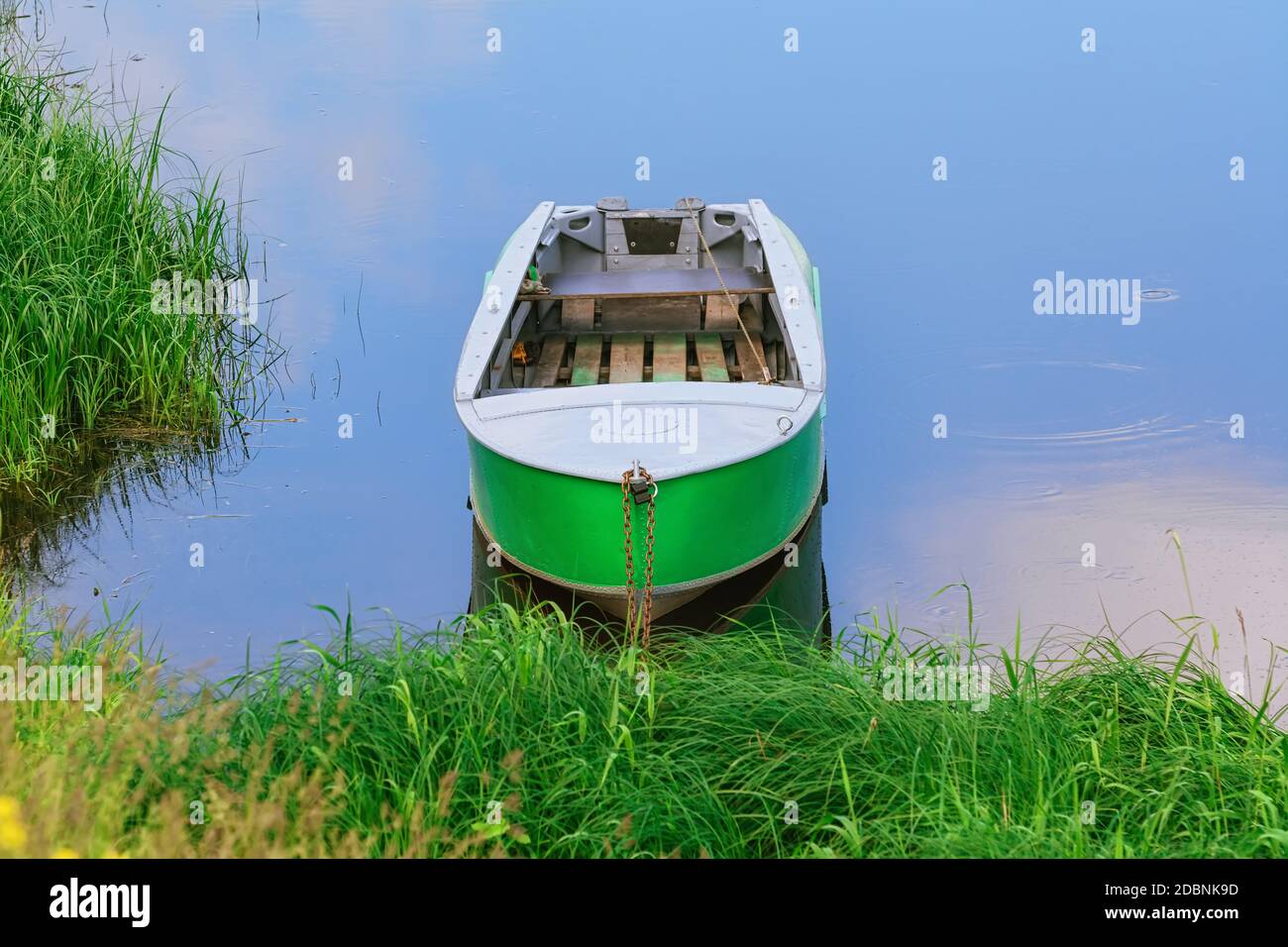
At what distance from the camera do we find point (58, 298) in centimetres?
806

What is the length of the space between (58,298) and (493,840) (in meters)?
5.49

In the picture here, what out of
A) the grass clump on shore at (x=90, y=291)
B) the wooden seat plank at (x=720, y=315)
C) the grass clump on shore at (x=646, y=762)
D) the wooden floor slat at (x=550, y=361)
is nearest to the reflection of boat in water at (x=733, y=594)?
the wooden floor slat at (x=550, y=361)

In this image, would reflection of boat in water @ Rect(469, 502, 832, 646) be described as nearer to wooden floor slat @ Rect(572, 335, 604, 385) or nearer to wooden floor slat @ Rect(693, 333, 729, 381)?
wooden floor slat @ Rect(693, 333, 729, 381)

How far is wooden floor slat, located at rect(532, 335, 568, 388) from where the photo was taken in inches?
318

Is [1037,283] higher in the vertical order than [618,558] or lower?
higher

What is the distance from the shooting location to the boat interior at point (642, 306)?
805 centimetres

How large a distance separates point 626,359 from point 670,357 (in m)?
0.24

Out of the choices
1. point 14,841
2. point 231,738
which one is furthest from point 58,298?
point 14,841

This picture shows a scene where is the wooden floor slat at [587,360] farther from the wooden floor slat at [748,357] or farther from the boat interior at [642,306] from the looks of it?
the wooden floor slat at [748,357]

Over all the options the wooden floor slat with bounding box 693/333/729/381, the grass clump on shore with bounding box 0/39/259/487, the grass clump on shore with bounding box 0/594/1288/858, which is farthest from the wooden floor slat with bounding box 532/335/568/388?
the grass clump on shore with bounding box 0/594/1288/858

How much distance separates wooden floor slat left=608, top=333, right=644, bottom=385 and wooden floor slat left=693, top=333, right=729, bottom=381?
1.07 ft
